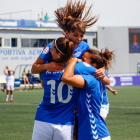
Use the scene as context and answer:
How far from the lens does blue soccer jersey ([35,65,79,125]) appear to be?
3.29 metres

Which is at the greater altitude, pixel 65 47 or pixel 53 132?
pixel 65 47

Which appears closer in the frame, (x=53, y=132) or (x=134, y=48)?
(x=53, y=132)

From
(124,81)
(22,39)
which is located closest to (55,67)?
(124,81)

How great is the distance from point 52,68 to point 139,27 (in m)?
48.7

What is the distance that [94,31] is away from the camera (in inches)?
1938

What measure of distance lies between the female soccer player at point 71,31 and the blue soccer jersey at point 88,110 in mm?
218

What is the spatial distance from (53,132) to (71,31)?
4.19 ft

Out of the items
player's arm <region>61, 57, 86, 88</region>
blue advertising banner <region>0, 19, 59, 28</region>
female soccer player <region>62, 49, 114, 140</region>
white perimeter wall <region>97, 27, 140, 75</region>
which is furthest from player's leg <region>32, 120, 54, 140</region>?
white perimeter wall <region>97, 27, 140, 75</region>

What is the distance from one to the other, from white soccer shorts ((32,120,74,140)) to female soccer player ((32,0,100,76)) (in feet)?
1.98

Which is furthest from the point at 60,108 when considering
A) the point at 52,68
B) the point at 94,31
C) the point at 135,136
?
the point at 94,31

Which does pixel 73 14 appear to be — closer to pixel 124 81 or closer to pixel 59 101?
pixel 59 101

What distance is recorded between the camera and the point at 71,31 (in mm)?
3857

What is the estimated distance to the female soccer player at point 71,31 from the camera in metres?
3.46

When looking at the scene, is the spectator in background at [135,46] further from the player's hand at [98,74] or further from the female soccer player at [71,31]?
the player's hand at [98,74]
